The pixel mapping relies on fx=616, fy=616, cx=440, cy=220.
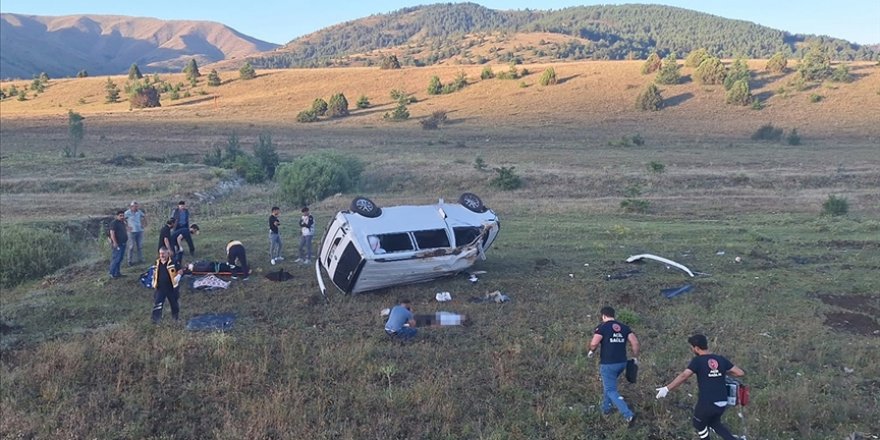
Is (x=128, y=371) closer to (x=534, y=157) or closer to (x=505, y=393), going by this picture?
(x=505, y=393)

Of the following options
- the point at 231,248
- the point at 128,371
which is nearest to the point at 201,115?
the point at 231,248

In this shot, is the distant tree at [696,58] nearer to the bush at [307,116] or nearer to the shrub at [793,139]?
the shrub at [793,139]

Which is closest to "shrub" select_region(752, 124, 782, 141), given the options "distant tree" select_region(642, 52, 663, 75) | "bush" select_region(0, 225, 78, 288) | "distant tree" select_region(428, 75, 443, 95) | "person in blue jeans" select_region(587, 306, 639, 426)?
"distant tree" select_region(642, 52, 663, 75)

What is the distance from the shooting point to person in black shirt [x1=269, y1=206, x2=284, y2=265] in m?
14.5

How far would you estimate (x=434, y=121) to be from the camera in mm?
56062

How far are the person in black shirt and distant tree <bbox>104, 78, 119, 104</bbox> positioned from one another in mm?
76680

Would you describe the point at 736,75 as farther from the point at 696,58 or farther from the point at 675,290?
the point at 675,290

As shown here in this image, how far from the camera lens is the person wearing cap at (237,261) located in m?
13.8

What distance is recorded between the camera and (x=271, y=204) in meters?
26.3

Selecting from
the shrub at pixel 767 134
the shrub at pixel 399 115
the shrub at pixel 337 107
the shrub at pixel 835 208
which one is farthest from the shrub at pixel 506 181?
the shrub at pixel 337 107

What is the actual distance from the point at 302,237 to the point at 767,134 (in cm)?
4290

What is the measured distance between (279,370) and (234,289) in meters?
4.85

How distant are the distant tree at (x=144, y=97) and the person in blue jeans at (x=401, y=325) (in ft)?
246

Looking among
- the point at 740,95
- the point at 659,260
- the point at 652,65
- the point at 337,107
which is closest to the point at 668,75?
the point at 652,65
